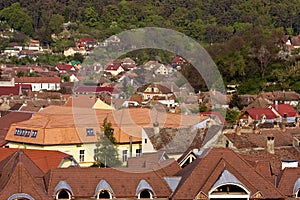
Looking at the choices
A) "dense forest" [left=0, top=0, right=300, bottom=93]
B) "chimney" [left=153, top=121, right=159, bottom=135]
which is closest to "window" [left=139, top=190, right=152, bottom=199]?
"chimney" [left=153, top=121, right=159, bottom=135]

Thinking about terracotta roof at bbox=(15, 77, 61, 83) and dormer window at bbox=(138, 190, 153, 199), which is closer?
dormer window at bbox=(138, 190, 153, 199)

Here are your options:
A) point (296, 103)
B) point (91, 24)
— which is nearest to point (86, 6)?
point (91, 24)

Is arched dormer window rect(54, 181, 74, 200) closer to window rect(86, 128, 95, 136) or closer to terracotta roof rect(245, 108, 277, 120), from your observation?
window rect(86, 128, 95, 136)

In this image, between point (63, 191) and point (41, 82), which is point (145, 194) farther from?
point (41, 82)

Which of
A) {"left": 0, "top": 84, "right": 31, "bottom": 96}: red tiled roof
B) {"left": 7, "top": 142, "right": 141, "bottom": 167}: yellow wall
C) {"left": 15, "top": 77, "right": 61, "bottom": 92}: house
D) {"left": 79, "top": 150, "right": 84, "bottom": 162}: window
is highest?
{"left": 7, "top": 142, "right": 141, "bottom": 167}: yellow wall

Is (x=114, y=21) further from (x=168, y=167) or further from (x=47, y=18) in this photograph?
(x=168, y=167)

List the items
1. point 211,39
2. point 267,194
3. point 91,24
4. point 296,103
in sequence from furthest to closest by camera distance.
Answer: point 91,24 < point 211,39 < point 296,103 < point 267,194
